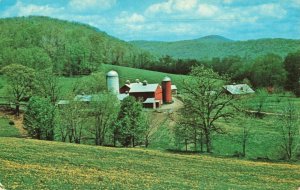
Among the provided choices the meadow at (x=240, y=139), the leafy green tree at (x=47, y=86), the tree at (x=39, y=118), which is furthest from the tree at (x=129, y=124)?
the leafy green tree at (x=47, y=86)

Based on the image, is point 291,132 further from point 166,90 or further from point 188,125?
point 166,90

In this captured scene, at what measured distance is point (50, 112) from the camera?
57844 mm

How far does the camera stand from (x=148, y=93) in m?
103

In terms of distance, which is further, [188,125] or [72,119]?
[72,119]

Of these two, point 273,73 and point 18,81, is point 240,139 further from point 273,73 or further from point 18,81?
point 273,73

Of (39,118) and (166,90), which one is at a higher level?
(166,90)

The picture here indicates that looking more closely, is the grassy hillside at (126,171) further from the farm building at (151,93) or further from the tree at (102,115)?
the farm building at (151,93)

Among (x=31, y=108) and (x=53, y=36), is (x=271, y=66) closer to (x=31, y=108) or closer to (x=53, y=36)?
(x=53, y=36)

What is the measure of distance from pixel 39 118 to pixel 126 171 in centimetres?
2822

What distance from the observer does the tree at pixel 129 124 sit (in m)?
54.3

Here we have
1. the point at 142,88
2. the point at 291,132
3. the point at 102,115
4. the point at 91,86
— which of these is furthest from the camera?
the point at 142,88

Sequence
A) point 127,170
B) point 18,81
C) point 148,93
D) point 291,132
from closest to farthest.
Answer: point 127,170
point 291,132
point 18,81
point 148,93

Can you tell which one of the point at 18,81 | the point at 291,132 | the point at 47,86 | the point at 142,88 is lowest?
→ the point at 291,132

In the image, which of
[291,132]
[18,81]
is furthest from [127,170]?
[18,81]
